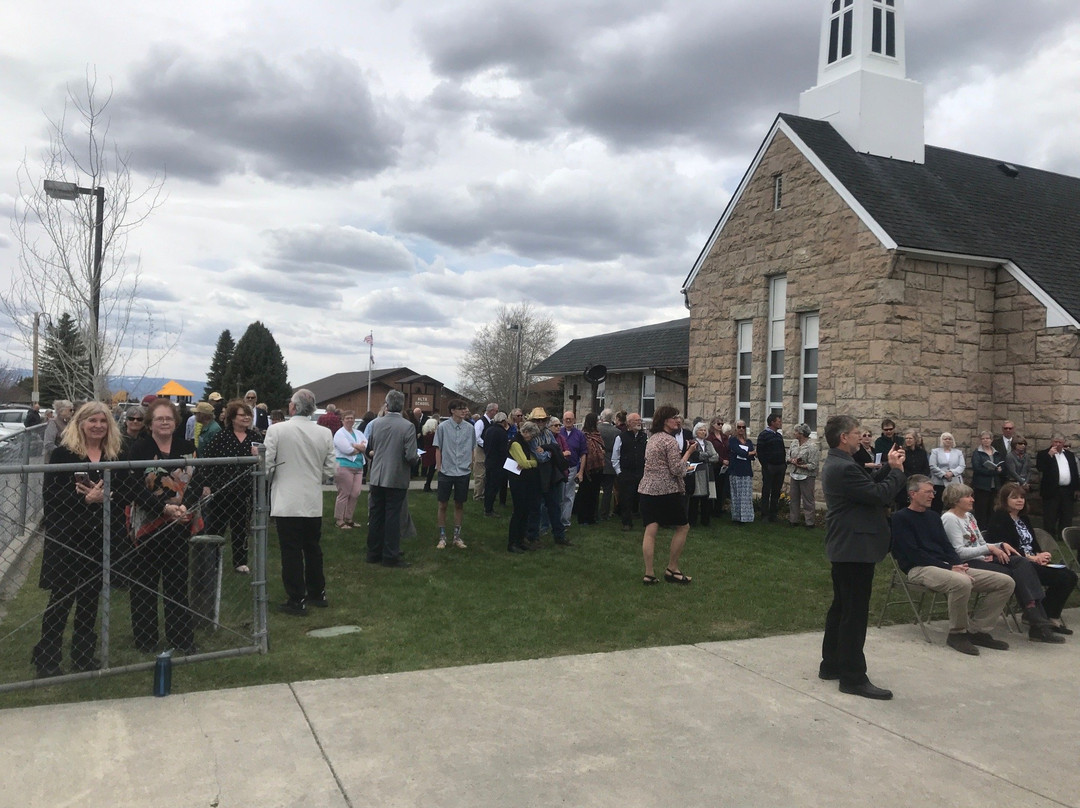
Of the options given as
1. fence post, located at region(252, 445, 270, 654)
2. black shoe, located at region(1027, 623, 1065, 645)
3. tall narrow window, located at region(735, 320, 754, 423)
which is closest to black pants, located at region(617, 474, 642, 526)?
tall narrow window, located at region(735, 320, 754, 423)

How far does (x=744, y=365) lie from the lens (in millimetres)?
17500

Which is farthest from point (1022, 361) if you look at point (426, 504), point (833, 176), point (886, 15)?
point (426, 504)

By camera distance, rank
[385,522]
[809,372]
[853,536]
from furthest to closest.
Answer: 1. [809,372]
2. [385,522]
3. [853,536]

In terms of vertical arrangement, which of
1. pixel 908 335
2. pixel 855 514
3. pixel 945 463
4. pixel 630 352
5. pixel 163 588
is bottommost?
pixel 163 588

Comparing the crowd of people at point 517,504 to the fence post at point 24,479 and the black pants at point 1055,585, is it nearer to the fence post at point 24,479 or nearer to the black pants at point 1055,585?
the black pants at point 1055,585

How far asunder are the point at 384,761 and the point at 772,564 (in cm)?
713

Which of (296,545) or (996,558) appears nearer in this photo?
(296,545)

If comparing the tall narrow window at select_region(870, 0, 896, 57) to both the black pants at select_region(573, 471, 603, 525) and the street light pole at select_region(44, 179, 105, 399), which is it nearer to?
the black pants at select_region(573, 471, 603, 525)

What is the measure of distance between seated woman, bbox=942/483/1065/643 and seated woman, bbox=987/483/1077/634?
0.12m

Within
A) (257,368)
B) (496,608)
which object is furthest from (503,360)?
(496,608)

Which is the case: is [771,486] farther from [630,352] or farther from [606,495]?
[630,352]

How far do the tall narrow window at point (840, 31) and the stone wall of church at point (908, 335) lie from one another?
2.75 meters

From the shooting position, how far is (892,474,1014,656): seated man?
22.8 feet

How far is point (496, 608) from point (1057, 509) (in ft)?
32.6
